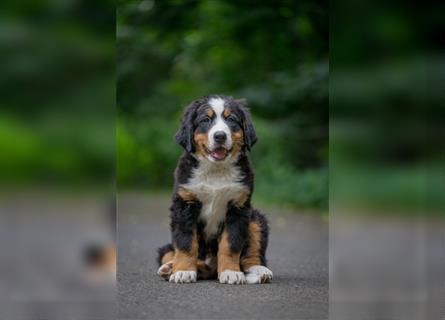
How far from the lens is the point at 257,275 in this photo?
596 cm

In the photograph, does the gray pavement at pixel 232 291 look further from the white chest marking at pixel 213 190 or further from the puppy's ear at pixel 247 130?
the puppy's ear at pixel 247 130

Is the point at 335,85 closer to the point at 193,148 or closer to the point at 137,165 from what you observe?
the point at 193,148

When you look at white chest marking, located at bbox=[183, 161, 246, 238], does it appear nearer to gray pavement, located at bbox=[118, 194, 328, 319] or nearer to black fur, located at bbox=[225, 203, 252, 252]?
black fur, located at bbox=[225, 203, 252, 252]

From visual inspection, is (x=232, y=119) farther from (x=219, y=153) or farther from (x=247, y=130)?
(x=219, y=153)

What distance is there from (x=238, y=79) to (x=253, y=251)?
38.4ft

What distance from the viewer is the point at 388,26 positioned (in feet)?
10.5

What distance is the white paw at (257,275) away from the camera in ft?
19.5

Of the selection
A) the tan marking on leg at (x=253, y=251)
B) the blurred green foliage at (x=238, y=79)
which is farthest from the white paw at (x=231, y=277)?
the blurred green foliage at (x=238, y=79)

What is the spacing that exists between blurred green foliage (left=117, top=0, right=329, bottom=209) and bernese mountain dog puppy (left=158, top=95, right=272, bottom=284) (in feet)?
14.3

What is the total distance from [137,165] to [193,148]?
1229 cm

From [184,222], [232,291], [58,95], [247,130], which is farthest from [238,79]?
[58,95]

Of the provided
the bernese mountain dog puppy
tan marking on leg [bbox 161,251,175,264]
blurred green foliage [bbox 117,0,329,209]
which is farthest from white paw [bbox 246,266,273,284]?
blurred green foliage [bbox 117,0,329,209]

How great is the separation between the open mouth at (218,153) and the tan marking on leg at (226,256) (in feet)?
2.29

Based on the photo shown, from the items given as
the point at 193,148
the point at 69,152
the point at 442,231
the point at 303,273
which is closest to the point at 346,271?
the point at 442,231
